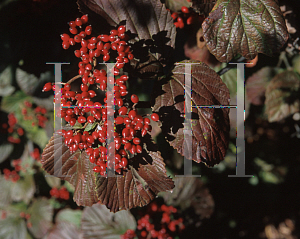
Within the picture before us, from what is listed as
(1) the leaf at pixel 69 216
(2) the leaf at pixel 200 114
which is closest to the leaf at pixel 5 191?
(1) the leaf at pixel 69 216

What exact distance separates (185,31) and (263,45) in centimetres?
66

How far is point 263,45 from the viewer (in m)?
1.13

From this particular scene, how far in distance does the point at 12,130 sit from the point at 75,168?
1895 millimetres

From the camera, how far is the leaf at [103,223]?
2094 millimetres

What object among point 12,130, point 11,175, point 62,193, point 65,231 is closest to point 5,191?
point 11,175

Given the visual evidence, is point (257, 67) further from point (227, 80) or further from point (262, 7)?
point (262, 7)

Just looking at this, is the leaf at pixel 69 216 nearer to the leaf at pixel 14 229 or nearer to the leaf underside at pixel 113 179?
the leaf at pixel 14 229

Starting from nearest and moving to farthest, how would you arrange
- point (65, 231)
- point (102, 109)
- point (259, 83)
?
1. point (102, 109)
2. point (259, 83)
3. point (65, 231)

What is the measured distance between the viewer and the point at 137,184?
1.22m

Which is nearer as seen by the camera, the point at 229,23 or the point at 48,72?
the point at 229,23

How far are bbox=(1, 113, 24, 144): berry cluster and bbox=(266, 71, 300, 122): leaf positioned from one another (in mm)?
2625

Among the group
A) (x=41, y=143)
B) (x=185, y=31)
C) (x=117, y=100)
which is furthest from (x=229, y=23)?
(x=41, y=143)

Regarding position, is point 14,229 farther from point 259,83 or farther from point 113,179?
point 259,83

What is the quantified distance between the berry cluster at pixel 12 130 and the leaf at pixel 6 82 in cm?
36
